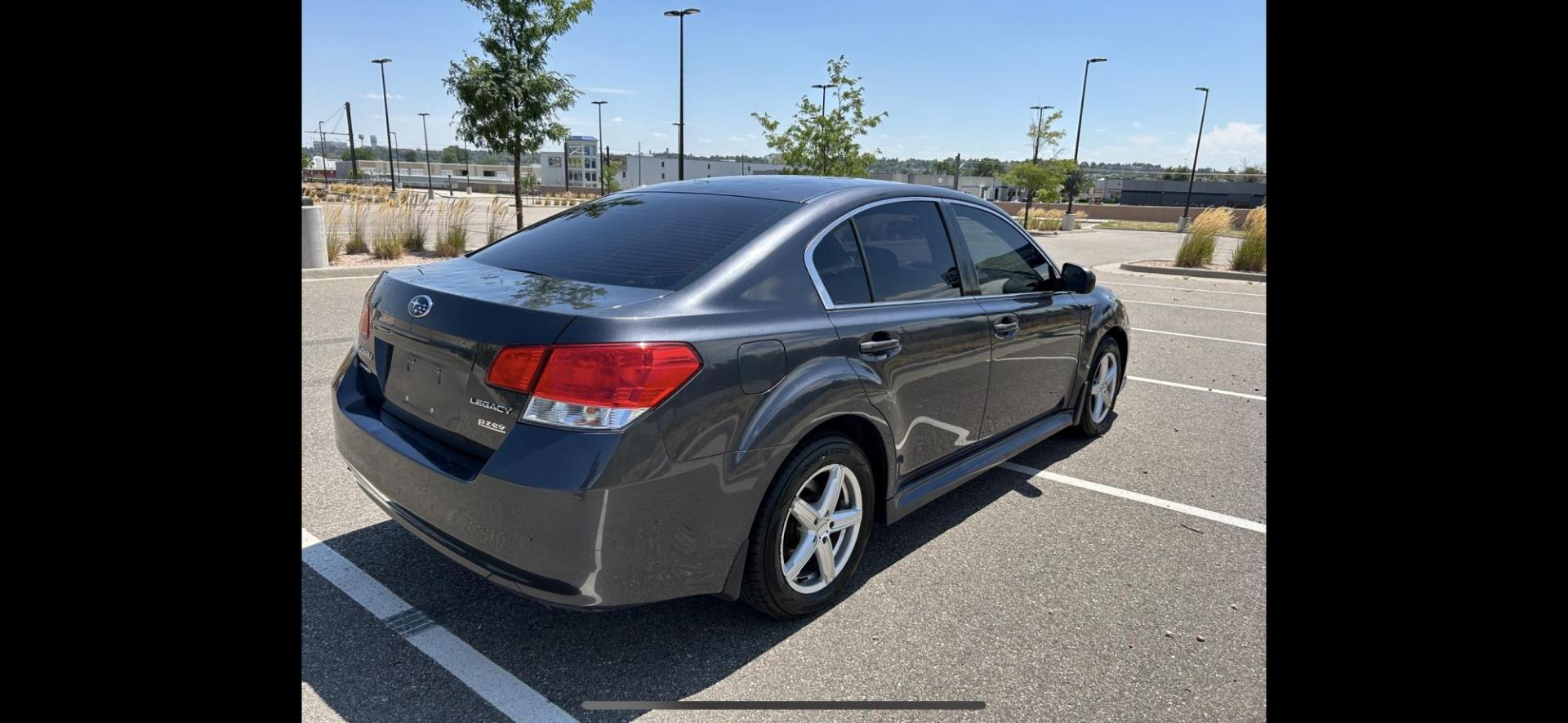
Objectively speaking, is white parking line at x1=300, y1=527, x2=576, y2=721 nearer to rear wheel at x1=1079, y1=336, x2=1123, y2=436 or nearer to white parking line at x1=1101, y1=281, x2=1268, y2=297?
rear wheel at x1=1079, y1=336, x2=1123, y2=436

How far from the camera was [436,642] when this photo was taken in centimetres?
268

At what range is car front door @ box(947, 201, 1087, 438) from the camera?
378 cm

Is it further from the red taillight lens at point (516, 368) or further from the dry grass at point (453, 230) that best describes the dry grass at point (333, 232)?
the red taillight lens at point (516, 368)

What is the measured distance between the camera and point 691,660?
2670 mm

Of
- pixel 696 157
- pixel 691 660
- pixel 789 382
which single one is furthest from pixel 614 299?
pixel 696 157

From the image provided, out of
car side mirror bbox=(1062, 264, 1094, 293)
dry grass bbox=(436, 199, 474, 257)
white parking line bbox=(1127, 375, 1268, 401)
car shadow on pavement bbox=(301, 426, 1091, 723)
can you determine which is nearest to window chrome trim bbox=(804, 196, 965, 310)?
car side mirror bbox=(1062, 264, 1094, 293)

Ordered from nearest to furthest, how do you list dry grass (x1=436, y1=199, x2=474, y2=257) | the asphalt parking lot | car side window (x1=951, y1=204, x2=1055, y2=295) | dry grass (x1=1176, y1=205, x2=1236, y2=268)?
1. the asphalt parking lot
2. car side window (x1=951, y1=204, x2=1055, y2=295)
3. dry grass (x1=436, y1=199, x2=474, y2=257)
4. dry grass (x1=1176, y1=205, x2=1236, y2=268)

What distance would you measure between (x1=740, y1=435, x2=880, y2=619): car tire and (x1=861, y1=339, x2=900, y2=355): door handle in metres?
0.33

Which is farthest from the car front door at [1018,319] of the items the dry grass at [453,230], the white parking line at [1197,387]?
the dry grass at [453,230]

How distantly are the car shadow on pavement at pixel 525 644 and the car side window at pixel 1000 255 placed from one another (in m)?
1.47

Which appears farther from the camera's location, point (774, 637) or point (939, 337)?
point (939, 337)
